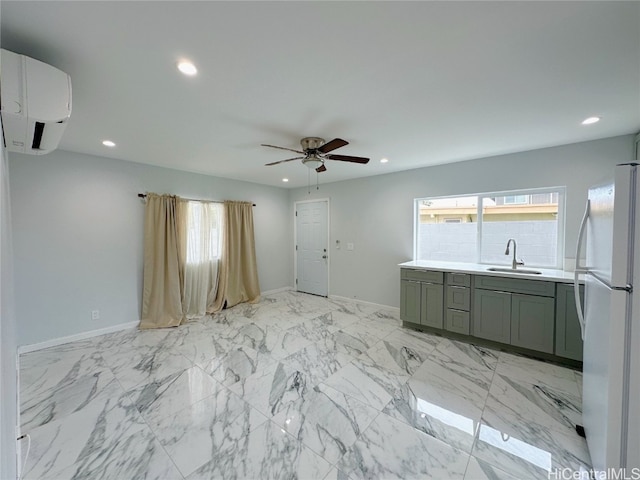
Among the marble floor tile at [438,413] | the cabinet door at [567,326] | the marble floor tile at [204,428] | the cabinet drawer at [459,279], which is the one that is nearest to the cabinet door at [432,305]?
the cabinet drawer at [459,279]

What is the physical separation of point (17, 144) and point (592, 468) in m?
4.37

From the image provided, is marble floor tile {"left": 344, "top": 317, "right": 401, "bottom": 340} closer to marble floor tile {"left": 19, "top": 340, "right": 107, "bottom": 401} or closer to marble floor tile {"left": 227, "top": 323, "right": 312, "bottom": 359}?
marble floor tile {"left": 227, "top": 323, "right": 312, "bottom": 359}

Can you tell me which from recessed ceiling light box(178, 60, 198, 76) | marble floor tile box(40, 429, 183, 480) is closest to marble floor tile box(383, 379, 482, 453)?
marble floor tile box(40, 429, 183, 480)

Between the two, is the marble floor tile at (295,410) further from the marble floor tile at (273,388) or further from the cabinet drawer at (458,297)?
the cabinet drawer at (458,297)

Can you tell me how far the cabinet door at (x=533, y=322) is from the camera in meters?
2.69

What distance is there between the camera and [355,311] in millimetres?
4441

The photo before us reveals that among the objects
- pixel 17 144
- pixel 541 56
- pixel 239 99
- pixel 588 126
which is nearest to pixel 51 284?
pixel 17 144

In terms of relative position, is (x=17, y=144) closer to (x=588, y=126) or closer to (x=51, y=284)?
(x=51, y=284)

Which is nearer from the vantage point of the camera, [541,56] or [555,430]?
[541,56]

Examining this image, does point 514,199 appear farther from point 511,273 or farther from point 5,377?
point 5,377

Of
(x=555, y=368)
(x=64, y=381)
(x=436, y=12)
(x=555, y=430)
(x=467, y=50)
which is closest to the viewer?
(x=436, y=12)

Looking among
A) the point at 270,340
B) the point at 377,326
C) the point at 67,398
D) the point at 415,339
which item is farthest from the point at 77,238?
the point at 415,339

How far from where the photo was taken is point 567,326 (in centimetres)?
259

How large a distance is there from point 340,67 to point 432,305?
3.09 m
